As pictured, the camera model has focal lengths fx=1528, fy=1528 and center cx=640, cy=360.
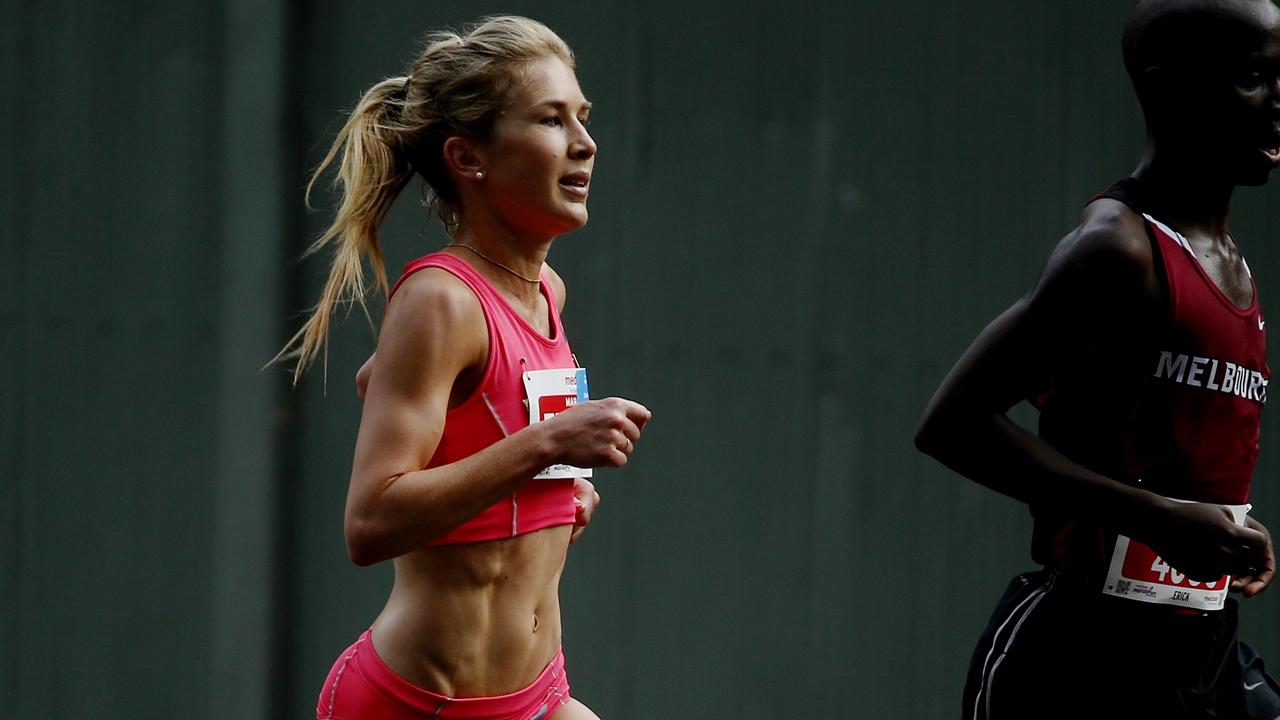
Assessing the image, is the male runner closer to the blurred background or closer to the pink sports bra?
the pink sports bra

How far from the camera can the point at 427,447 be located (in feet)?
7.98

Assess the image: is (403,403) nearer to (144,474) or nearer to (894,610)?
(144,474)

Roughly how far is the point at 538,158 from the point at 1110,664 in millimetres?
1291

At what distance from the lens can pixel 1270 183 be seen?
539cm

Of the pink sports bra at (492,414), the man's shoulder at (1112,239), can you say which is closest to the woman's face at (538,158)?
the pink sports bra at (492,414)

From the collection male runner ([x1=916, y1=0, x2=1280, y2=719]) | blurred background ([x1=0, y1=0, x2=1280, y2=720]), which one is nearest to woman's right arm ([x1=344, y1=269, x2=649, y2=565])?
male runner ([x1=916, y1=0, x2=1280, y2=719])

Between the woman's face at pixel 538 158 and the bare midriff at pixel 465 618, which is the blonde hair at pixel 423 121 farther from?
the bare midriff at pixel 465 618

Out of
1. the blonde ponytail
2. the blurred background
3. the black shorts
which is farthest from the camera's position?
the blurred background

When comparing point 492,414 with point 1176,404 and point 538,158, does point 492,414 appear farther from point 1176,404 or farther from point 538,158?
point 1176,404

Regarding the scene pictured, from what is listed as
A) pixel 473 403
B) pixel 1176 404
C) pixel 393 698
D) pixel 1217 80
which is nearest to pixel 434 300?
pixel 473 403

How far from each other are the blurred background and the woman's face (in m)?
2.07

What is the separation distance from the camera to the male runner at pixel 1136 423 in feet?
8.23

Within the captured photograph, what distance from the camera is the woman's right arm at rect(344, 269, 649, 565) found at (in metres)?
2.38

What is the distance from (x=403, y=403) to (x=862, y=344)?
293 centimetres
